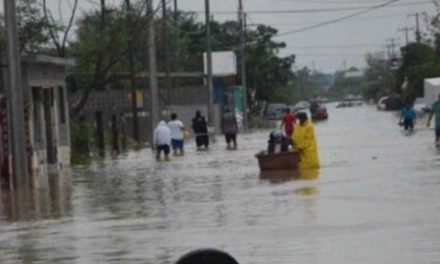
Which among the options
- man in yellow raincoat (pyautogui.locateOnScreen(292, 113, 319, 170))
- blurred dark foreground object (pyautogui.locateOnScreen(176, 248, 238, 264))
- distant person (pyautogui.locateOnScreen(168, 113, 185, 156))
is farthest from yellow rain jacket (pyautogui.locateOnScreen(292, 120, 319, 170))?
blurred dark foreground object (pyautogui.locateOnScreen(176, 248, 238, 264))

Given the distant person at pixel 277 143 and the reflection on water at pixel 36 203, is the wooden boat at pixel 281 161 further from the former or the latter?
the reflection on water at pixel 36 203

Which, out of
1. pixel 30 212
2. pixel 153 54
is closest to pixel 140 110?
pixel 153 54

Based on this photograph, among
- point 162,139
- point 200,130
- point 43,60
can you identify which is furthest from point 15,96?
point 200,130

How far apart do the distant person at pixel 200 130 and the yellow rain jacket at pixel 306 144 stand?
60.0ft

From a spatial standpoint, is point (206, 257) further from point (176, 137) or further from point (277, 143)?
point (176, 137)

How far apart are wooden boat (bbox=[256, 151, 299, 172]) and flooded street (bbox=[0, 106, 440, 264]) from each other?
2.10ft

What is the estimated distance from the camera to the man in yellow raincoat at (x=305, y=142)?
29.6 metres

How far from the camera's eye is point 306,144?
29.9 meters

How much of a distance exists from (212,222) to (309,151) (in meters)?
11.9

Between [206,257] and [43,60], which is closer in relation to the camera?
[206,257]

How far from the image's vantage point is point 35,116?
1465 inches

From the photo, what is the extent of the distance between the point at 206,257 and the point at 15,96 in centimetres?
2077

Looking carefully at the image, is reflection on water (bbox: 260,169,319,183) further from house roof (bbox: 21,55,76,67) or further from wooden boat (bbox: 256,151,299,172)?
house roof (bbox: 21,55,76,67)

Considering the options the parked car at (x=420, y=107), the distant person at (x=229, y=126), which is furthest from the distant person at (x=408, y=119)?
the parked car at (x=420, y=107)
